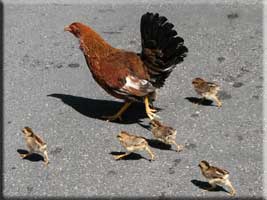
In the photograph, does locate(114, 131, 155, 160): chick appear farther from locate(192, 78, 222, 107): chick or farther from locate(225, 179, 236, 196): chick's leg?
locate(192, 78, 222, 107): chick

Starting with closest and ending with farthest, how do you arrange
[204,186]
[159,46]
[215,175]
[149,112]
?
1. [215,175]
2. [204,186]
3. [159,46]
4. [149,112]

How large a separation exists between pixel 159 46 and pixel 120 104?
100cm

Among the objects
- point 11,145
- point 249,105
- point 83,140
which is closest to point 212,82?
point 249,105

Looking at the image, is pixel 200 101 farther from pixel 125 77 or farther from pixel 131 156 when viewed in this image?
pixel 131 156

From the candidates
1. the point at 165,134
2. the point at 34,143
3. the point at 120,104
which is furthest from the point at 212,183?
the point at 120,104

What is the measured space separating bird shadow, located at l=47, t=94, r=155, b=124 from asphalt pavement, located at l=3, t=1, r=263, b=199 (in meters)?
0.01

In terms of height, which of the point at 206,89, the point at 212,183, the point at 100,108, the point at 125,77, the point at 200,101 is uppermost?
the point at 125,77

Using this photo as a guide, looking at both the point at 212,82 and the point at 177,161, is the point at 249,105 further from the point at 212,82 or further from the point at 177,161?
the point at 177,161

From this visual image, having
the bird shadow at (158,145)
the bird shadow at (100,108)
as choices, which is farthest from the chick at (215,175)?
the bird shadow at (100,108)

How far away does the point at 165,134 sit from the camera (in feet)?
21.3

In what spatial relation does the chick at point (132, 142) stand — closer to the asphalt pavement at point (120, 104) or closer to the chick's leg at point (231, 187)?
the asphalt pavement at point (120, 104)

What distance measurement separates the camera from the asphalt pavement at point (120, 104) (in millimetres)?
6250

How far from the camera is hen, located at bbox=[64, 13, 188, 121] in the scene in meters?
6.74

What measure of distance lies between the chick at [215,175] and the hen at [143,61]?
1203mm
